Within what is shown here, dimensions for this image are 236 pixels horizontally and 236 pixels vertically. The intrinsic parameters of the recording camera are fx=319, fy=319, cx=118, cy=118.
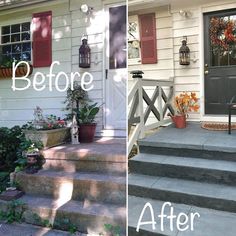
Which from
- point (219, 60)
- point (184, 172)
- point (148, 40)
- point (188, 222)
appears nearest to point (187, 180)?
point (184, 172)

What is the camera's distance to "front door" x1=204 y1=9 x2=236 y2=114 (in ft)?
10.5

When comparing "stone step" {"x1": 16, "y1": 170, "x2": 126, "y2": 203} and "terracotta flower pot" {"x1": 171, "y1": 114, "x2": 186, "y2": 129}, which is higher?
"terracotta flower pot" {"x1": 171, "y1": 114, "x2": 186, "y2": 129}

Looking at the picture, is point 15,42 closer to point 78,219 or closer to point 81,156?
point 81,156

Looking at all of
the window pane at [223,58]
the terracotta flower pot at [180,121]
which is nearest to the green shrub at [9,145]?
the terracotta flower pot at [180,121]

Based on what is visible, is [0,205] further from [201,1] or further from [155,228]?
[201,1]

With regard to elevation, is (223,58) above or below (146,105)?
above

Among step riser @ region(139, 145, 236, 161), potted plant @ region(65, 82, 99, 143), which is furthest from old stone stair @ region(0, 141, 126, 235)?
step riser @ region(139, 145, 236, 161)

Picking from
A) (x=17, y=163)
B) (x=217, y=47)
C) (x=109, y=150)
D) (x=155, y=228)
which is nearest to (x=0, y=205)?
(x=17, y=163)

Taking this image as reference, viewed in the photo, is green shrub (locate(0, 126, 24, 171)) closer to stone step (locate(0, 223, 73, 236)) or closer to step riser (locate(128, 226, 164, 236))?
stone step (locate(0, 223, 73, 236))

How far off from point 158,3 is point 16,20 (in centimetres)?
146

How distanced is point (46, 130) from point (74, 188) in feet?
1.54

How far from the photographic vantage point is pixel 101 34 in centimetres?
239

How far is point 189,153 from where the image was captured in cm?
228

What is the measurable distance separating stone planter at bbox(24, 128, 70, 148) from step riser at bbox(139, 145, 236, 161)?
0.60 metres
